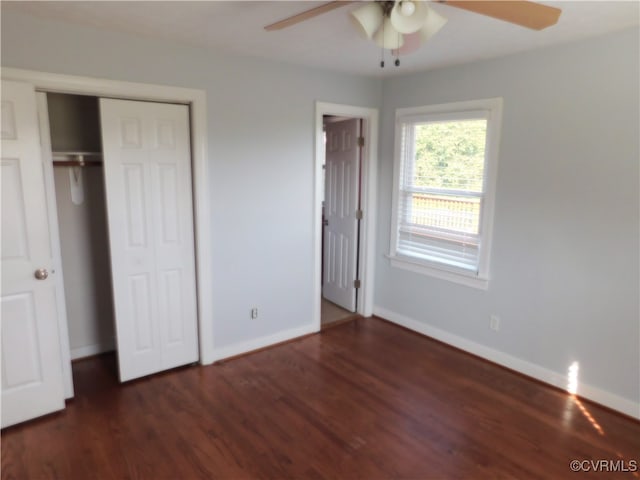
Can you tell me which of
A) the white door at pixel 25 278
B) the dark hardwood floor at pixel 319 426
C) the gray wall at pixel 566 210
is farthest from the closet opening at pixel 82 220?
the gray wall at pixel 566 210

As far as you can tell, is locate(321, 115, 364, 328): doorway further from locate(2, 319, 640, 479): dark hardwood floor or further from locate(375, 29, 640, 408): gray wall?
locate(2, 319, 640, 479): dark hardwood floor

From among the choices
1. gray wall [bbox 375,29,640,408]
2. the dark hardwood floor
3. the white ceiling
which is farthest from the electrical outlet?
the white ceiling

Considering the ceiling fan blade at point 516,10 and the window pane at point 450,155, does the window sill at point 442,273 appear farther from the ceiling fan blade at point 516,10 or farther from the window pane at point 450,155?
the ceiling fan blade at point 516,10

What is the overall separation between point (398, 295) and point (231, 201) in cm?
190

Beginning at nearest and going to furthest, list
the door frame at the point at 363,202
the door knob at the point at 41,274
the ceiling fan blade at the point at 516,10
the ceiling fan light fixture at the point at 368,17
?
1. the ceiling fan blade at the point at 516,10
2. the ceiling fan light fixture at the point at 368,17
3. the door knob at the point at 41,274
4. the door frame at the point at 363,202

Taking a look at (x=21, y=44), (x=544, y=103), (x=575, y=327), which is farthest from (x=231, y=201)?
(x=575, y=327)

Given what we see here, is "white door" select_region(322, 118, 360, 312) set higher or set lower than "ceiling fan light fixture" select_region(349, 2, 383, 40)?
lower

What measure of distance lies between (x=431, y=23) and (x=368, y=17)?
0.25 meters

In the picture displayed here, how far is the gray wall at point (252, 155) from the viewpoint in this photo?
2.82 meters

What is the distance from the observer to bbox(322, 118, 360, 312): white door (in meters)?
4.30

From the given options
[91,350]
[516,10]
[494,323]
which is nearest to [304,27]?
[516,10]

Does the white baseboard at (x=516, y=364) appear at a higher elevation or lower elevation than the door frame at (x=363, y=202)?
lower

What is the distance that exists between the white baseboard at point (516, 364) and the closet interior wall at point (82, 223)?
8.52 ft

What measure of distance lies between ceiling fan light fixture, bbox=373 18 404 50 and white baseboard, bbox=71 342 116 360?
3.20 meters
